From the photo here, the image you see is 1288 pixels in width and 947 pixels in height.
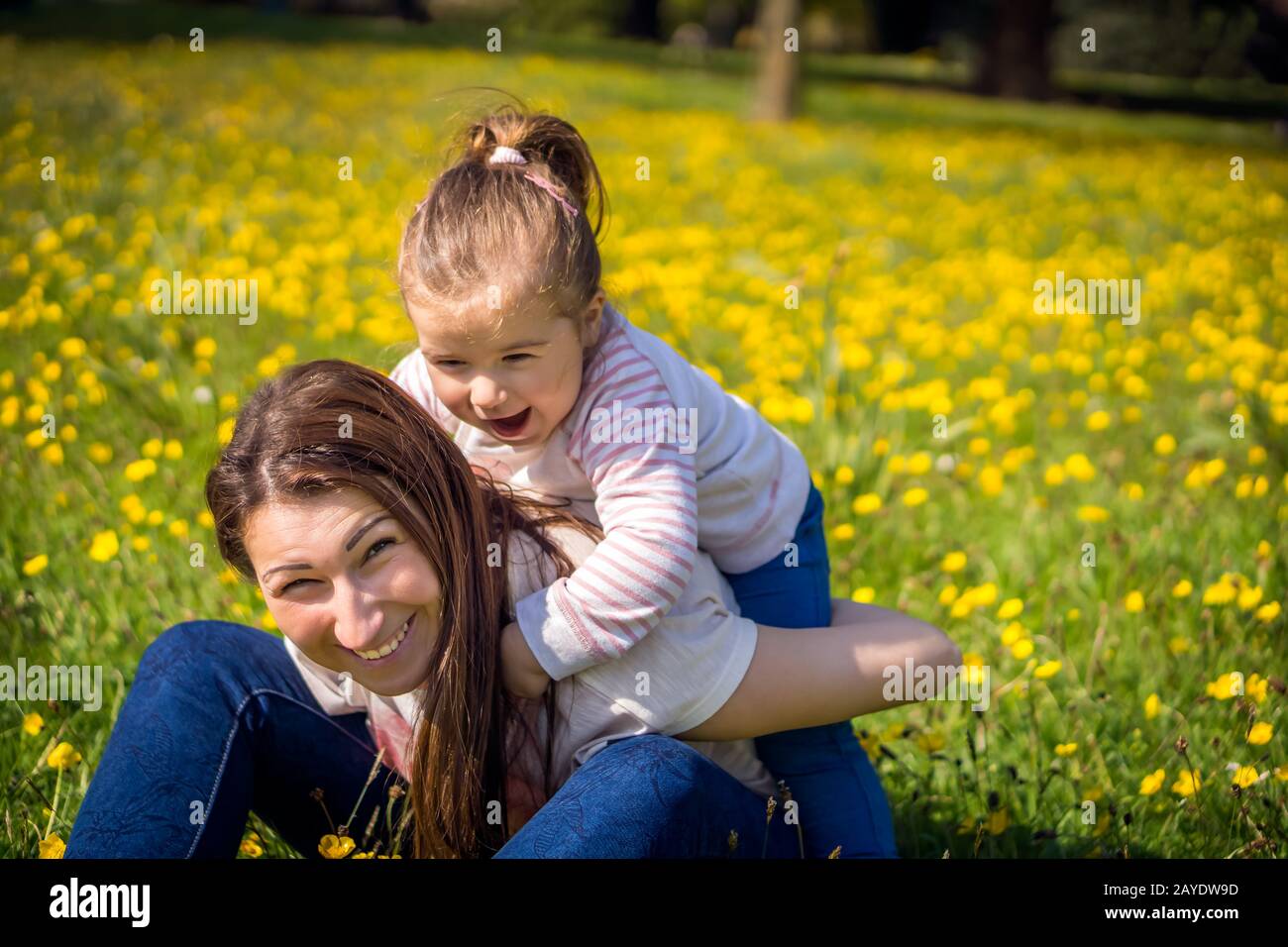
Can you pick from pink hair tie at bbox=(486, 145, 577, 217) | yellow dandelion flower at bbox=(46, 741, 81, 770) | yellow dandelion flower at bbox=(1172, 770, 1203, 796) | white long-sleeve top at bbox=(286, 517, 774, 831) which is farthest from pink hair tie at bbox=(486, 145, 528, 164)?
yellow dandelion flower at bbox=(1172, 770, 1203, 796)

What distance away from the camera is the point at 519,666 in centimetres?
199

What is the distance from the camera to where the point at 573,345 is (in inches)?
84.1

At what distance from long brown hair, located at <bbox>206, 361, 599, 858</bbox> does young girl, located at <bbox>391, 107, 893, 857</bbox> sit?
0.08m

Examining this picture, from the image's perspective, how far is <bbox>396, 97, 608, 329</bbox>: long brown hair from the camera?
206cm

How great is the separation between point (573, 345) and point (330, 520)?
51 centimetres

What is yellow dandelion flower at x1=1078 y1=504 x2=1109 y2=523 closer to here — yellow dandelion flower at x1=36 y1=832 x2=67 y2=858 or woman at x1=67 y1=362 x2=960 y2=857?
woman at x1=67 y1=362 x2=960 y2=857

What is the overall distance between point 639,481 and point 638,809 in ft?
1.63

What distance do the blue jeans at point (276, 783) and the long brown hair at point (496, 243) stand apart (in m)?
0.69
